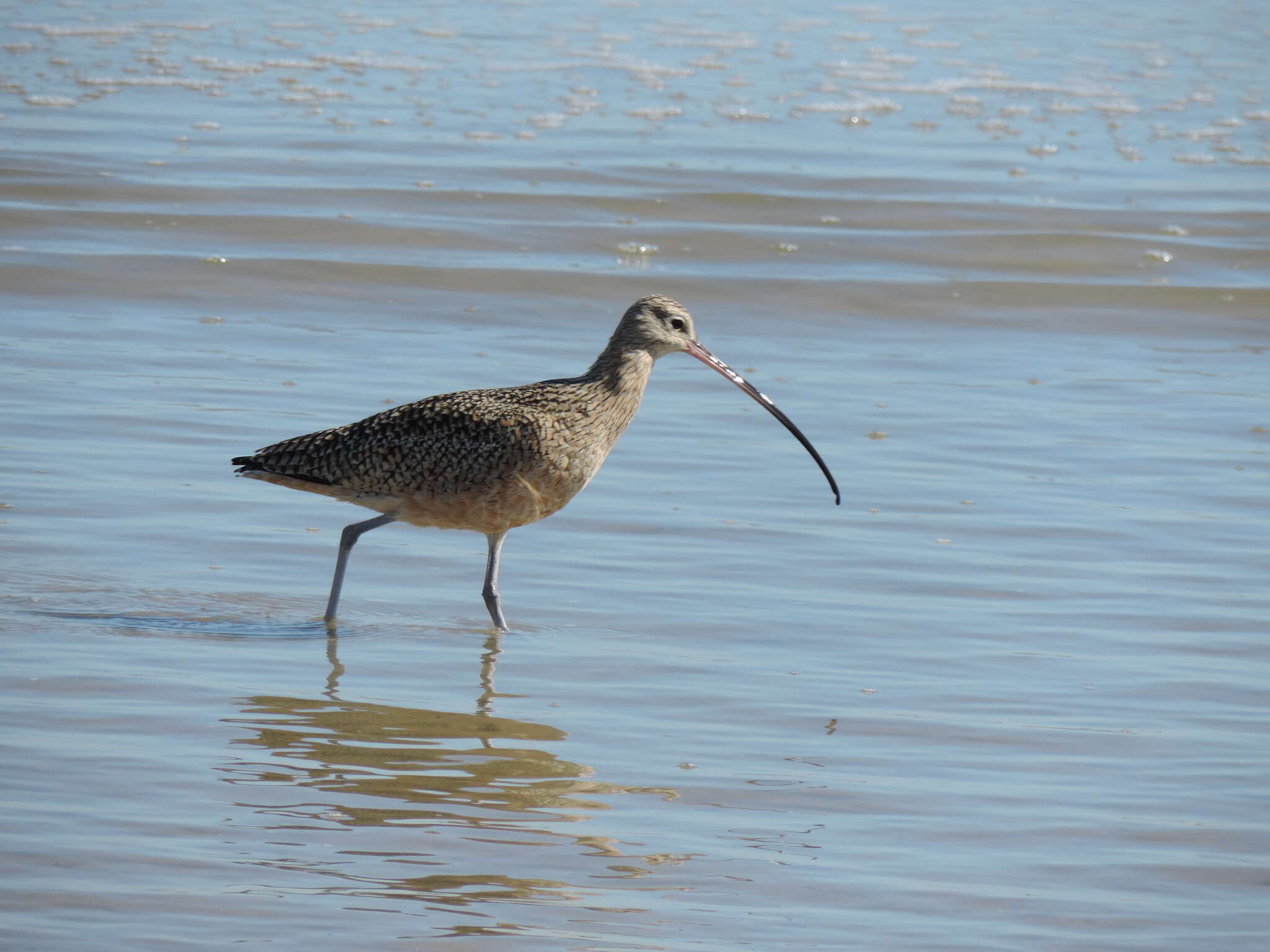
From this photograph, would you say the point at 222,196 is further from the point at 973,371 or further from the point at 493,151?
the point at 973,371

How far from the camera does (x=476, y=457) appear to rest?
582cm

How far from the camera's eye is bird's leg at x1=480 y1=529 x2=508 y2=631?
5.75 meters

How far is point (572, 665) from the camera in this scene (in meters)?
5.45

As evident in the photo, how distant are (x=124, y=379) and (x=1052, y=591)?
438 cm

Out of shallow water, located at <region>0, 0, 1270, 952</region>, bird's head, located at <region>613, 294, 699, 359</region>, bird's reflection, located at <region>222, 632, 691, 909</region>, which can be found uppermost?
bird's head, located at <region>613, 294, 699, 359</region>

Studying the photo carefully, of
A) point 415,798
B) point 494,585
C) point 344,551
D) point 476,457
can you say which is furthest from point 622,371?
point 415,798

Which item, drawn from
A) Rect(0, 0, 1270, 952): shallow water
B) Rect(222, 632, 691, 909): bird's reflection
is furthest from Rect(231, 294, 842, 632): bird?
Rect(222, 632, 691, 909): bird's reflection

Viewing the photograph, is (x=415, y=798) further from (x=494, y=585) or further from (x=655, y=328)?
(x=655, y=328)

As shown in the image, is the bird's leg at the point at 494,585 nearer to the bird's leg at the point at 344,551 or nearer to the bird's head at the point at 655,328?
the bird's leg at the point at 344,551

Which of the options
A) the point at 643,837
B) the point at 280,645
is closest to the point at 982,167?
the point at 280,645

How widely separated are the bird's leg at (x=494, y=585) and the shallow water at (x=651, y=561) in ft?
0.54

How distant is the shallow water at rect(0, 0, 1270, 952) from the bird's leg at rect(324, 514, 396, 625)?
0.10m

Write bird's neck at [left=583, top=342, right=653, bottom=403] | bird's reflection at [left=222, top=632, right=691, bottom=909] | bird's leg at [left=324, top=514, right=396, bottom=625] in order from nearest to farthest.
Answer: bird's reflection at [left=222, top=632, right=691, bottom=909], bird's leg at [left=324, top=514, right=396, bottom=625], bird's neck at [left=583, top=342, right=653, bottom=403]

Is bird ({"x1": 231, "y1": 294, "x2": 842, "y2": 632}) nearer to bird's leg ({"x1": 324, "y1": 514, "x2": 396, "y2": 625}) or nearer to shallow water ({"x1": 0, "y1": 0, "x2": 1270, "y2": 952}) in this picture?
bird's leg ({"x1": 324, "y1": 514, "x2": 396, "y2": 625})
